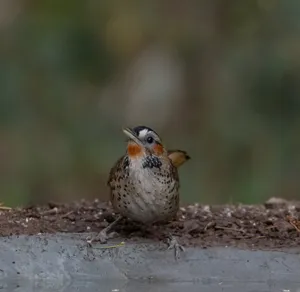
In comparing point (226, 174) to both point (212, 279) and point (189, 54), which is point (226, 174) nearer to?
point (189, 54)

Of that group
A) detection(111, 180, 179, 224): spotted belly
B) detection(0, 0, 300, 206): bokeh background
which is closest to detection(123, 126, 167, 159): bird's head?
detection(111, 180, 179, 224): spotted belly

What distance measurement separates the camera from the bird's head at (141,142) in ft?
22.3

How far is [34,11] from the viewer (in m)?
12.6

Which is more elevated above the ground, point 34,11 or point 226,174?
point 34,11

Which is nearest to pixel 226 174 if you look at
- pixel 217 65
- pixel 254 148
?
pixel 254 148

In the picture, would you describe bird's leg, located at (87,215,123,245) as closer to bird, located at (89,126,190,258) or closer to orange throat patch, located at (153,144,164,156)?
bird, located at (89,126,190,258)

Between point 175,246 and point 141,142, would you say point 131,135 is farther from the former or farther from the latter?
point 175,246

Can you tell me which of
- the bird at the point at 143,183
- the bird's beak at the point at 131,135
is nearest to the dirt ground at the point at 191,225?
the bird at the point at 143,183

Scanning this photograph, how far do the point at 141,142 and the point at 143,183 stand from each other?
25cm

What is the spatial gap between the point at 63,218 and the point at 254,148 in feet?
17.8

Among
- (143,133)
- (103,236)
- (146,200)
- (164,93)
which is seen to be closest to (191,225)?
(146,200)

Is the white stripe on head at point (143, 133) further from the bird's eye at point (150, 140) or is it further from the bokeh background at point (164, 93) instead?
the bokeh background at point (164, 93)

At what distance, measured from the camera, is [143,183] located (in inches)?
269

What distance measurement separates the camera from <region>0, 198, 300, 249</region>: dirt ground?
6938mm
